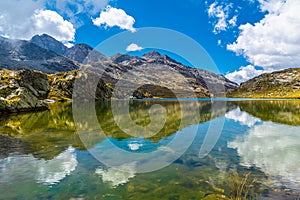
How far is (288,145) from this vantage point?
3167 centimetres

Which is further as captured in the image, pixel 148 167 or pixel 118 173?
pixel 148 167

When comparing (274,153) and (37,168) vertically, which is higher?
(37,168)

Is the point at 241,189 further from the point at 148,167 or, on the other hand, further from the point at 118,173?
the point at 118,173

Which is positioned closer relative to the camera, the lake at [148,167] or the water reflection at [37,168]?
the lake at [148,167]

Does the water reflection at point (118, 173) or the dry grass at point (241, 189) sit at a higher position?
the dry grass at point (241, 189)

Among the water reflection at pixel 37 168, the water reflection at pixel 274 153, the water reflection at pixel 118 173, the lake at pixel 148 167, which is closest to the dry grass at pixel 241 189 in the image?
the lake at pixel 148 167

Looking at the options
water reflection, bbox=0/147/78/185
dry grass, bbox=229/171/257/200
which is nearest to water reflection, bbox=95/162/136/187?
water reflection, bbox=0/147/78/185

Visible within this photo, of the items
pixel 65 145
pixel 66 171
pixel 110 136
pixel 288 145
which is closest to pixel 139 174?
pixel 66 171

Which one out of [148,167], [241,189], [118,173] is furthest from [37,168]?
[241,189]

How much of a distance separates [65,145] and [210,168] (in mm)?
20350

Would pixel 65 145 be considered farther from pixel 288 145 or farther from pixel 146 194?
pixel 288 145

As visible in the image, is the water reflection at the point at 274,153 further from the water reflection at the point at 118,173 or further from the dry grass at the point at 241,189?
the water reflection at the point at 118,173

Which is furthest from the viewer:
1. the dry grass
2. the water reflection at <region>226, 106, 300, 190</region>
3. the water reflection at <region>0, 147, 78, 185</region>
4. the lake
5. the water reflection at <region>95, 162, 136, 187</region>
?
the water reflection at <region>226, 106, 300, 190</region>

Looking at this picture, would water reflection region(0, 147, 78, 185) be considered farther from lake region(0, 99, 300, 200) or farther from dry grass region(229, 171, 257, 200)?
dry grass region(229, 171, 257, 200)
